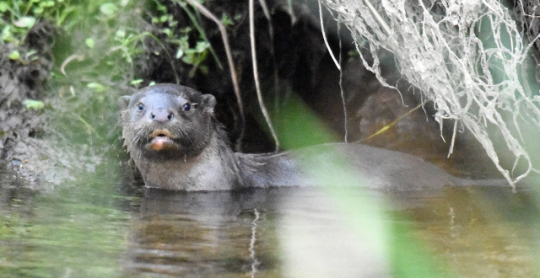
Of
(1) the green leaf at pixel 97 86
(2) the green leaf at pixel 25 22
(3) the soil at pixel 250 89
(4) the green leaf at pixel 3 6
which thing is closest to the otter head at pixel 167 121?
(1) the green leaf at pixel 97 86

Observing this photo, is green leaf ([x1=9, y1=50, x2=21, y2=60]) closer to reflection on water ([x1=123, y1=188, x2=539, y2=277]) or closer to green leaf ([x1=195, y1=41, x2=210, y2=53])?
green leaf ([x1=195, y1=41, x2=210, y2=53])

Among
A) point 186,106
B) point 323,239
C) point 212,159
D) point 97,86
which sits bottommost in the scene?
point 323,239

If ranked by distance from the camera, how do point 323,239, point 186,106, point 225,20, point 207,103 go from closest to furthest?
point 323,239
point 186,106
point 207,103
point 225,20

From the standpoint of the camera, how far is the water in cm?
210

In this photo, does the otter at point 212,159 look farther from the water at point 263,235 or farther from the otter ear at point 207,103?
the water at point 263,235

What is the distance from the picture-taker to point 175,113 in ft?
13.1

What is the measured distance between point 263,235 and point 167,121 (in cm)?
150

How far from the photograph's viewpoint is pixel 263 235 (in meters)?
2.64

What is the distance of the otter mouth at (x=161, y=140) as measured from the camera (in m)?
3.94

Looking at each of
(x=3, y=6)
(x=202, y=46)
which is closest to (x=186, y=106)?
(x=202, y=46)

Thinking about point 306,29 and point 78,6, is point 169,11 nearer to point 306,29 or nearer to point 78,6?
point 78,6

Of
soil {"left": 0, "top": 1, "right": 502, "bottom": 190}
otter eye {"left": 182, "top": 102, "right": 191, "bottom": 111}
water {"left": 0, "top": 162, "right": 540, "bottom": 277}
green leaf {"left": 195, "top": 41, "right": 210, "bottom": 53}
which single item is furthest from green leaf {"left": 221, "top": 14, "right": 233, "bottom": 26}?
water {"left": 0, "top": 162, "right": 540, "bottom": 277}

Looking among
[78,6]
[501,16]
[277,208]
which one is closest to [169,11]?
[78,6]

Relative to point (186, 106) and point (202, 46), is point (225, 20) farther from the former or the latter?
point (186, 106)
